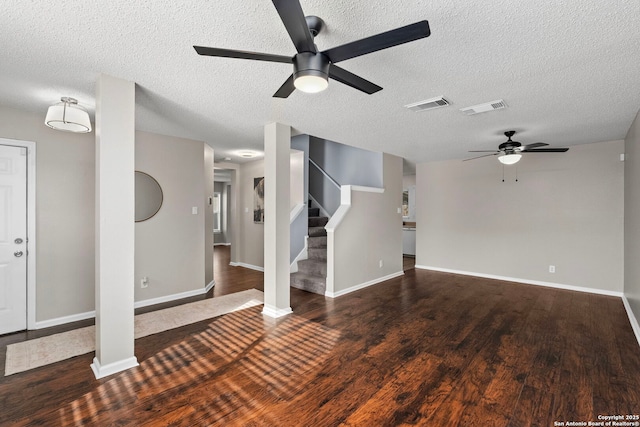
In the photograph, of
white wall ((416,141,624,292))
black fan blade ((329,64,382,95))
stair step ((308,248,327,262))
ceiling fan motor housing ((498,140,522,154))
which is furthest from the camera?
stair step ((308,248,327,262))

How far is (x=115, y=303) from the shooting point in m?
2.37

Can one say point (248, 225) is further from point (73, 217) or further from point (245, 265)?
point (73, 217)

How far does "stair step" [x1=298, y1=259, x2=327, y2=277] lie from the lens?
478 cm

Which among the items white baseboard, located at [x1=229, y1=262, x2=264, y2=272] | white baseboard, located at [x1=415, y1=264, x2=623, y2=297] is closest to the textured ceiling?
white baseboard, located at [x1=415, y1=264, x2=623, y2=297]

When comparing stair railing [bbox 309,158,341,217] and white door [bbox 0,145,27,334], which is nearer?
white door [bbox 0,145,27,334]

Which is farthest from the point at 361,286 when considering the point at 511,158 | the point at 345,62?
the point at 345,62

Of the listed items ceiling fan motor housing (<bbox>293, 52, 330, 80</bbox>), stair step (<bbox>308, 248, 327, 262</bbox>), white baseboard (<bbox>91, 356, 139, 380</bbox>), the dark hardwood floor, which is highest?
ceiling fan motor housing (<bbox>293, 52, 330, 80</bbox>)

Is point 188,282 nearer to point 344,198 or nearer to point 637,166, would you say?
point 344,198

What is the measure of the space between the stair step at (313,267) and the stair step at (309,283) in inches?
3.1

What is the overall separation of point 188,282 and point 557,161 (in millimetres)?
6328

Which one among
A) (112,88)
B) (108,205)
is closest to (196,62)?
(112,88)

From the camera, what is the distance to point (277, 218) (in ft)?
11.7

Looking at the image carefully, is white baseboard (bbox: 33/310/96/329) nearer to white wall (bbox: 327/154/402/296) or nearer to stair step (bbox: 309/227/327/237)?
white wall (bbox: 327/154/402/296)

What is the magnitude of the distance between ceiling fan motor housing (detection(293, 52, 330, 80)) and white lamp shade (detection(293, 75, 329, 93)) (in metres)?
0.02
